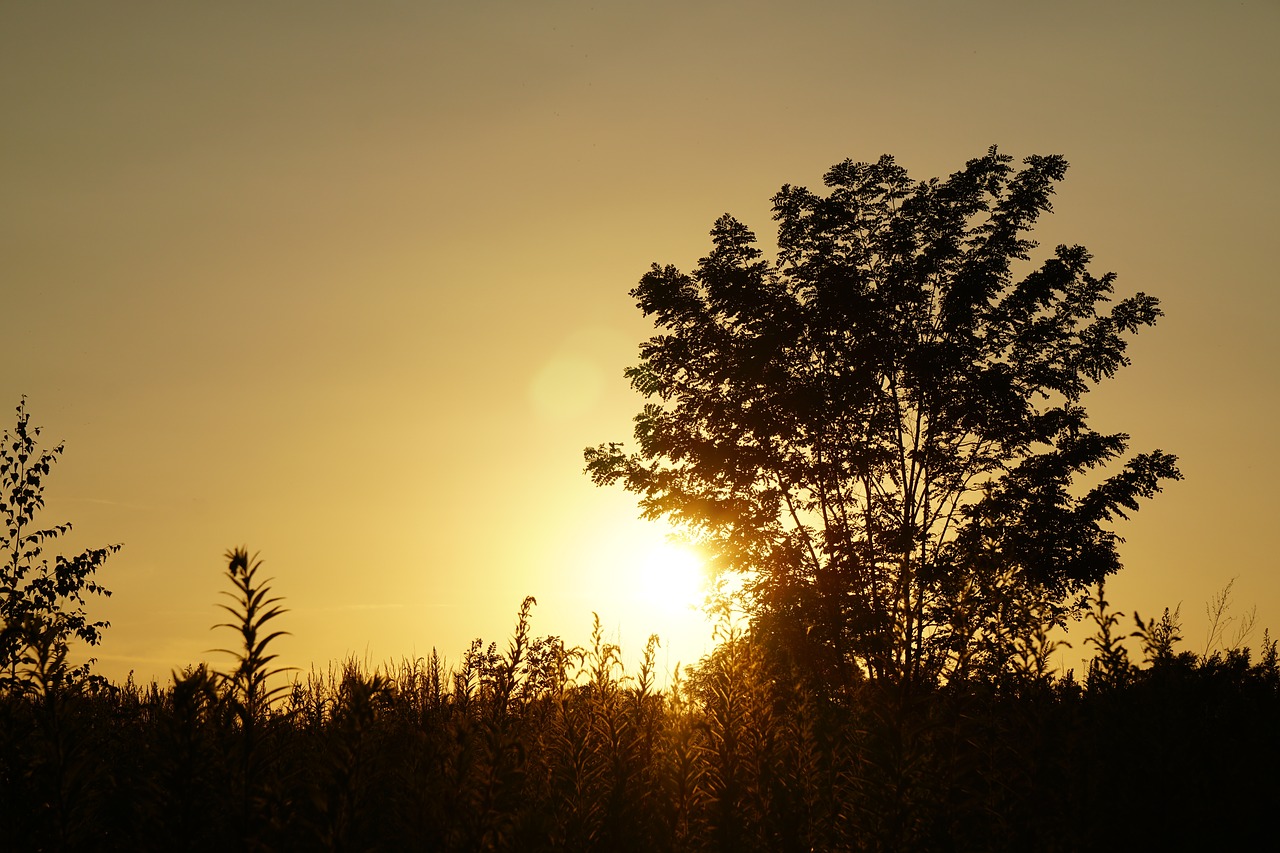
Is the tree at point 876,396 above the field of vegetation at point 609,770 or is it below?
above

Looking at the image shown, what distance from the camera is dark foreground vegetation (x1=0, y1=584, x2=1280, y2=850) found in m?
6.58

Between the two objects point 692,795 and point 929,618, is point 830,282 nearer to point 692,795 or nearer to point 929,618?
point 929,618

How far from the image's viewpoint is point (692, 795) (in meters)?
10.9

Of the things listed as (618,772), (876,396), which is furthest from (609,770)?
(876,396)

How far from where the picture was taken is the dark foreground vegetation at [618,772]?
259 inches

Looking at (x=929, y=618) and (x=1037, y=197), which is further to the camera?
(x=1037, y=197)

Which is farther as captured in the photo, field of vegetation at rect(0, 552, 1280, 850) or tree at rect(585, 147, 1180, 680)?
tree at rect(585, 147, 1180, 680)

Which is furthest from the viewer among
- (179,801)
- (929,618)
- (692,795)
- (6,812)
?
(929,618)

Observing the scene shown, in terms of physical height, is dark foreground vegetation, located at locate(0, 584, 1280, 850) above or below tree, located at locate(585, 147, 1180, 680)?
below

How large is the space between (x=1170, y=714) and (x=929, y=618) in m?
18.0

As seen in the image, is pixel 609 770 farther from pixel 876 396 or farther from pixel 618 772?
pixel 876 396

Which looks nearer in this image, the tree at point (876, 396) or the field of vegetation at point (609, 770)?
the field of vegetation at point (609, 770)

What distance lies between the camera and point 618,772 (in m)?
11.1

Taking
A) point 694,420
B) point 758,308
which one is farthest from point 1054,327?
point 694,420
